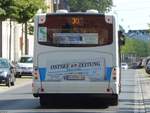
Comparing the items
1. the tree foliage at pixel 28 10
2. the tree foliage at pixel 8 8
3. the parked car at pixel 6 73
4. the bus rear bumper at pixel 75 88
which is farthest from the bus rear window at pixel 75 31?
the tree foliage at pixel 28 10

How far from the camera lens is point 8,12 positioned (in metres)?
46.8

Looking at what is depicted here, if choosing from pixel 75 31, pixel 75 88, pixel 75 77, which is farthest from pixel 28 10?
pixel 75 88

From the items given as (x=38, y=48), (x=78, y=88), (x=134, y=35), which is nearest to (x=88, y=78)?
(x=78, y=88)

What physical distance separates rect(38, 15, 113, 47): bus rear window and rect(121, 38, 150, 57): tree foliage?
139418 millimetres

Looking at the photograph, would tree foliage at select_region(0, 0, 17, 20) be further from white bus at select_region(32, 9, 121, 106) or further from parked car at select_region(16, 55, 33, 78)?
white bus at select_region(32, 9, 121, 106)

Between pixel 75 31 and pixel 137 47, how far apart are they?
148 meters

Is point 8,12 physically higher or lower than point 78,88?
higher

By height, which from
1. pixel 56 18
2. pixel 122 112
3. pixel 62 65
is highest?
pixel 56 18

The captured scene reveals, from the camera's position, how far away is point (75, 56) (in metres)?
21.3

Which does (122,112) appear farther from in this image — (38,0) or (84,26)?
(38,0)

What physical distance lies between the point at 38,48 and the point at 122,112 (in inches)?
140

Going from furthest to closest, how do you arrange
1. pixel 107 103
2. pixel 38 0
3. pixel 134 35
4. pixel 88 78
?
1. pixel 134 35
2. pixel 38 0
3. pixel 107 103
4. pixel 88 78

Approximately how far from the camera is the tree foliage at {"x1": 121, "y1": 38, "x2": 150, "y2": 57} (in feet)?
535

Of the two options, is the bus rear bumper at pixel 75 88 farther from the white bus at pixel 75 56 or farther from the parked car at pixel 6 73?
the parked car at pixel 6 73
